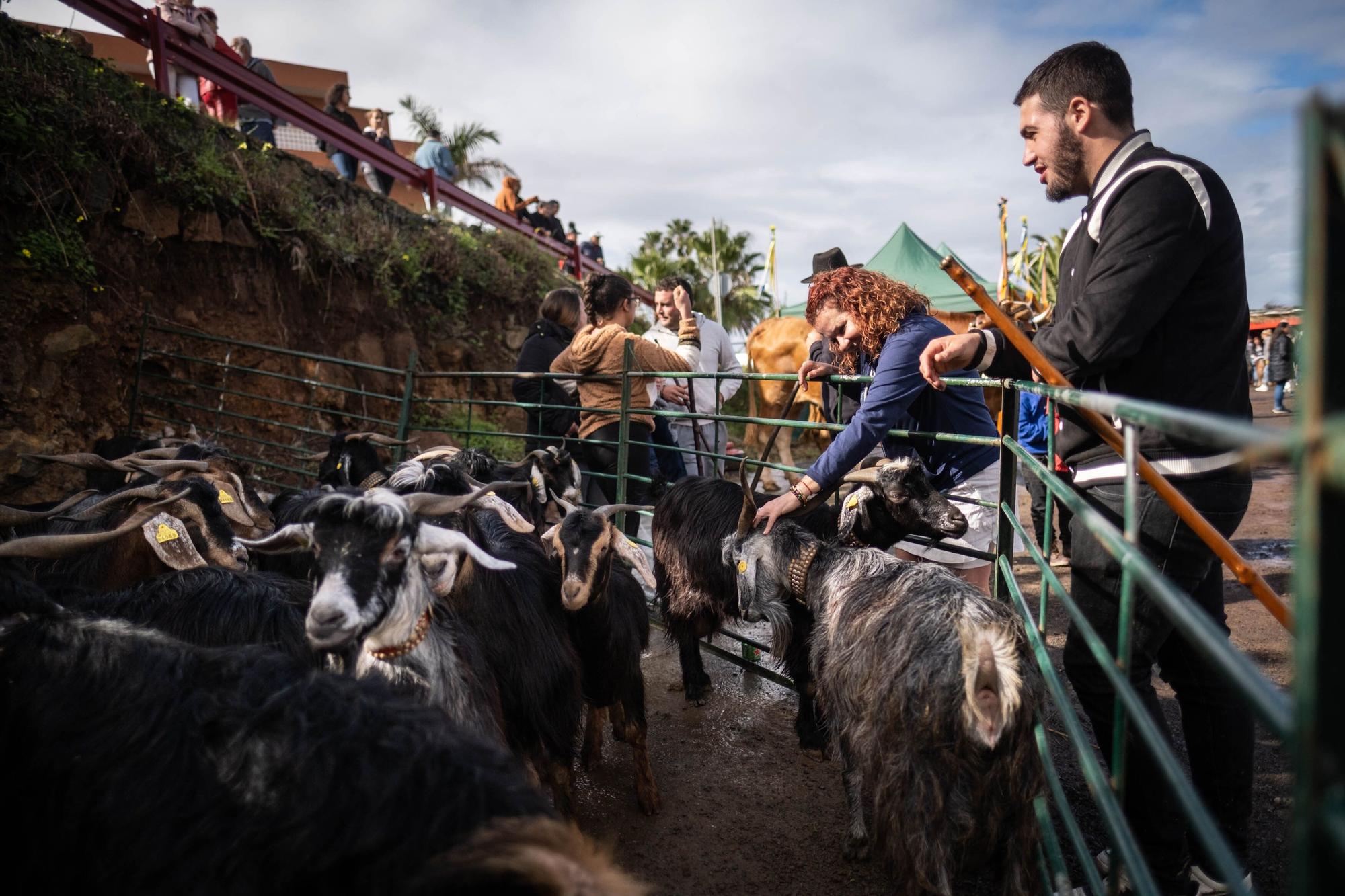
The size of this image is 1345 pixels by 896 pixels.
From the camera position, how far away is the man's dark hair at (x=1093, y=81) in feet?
7.67

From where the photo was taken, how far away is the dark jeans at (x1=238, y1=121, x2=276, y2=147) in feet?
30.4

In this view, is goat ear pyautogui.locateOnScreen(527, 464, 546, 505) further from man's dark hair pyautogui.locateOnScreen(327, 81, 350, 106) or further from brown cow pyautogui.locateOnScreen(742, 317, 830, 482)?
man's dark hair pyautogui.locateOnScreen(327, 81, 350, 106)

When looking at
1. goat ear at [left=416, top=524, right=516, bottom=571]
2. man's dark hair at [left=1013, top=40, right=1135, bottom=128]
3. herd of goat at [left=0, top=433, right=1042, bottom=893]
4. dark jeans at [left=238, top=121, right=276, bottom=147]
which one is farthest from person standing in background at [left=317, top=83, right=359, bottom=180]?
man's dark hair at [left=1013, top=40, right=1135, bottom=128]

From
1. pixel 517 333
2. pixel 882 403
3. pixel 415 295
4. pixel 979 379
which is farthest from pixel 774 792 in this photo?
pixel 517 333

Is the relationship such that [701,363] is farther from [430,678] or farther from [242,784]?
[242,784]

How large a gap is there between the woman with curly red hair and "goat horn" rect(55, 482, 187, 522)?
306 centimetres

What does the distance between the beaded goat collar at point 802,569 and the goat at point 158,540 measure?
265cm

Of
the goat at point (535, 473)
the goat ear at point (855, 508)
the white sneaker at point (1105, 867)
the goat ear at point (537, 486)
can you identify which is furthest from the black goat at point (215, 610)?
the white sneaker at point (1105, 867)

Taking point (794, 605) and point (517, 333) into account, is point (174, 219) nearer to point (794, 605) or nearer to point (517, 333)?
point (517, 333)

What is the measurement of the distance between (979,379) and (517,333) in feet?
33.4

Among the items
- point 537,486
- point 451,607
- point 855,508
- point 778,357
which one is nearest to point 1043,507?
point 855,508

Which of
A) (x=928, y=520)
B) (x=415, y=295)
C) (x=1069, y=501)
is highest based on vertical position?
(x=415, y=295)

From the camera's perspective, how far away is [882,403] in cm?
327

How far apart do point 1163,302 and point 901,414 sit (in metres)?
1.28
